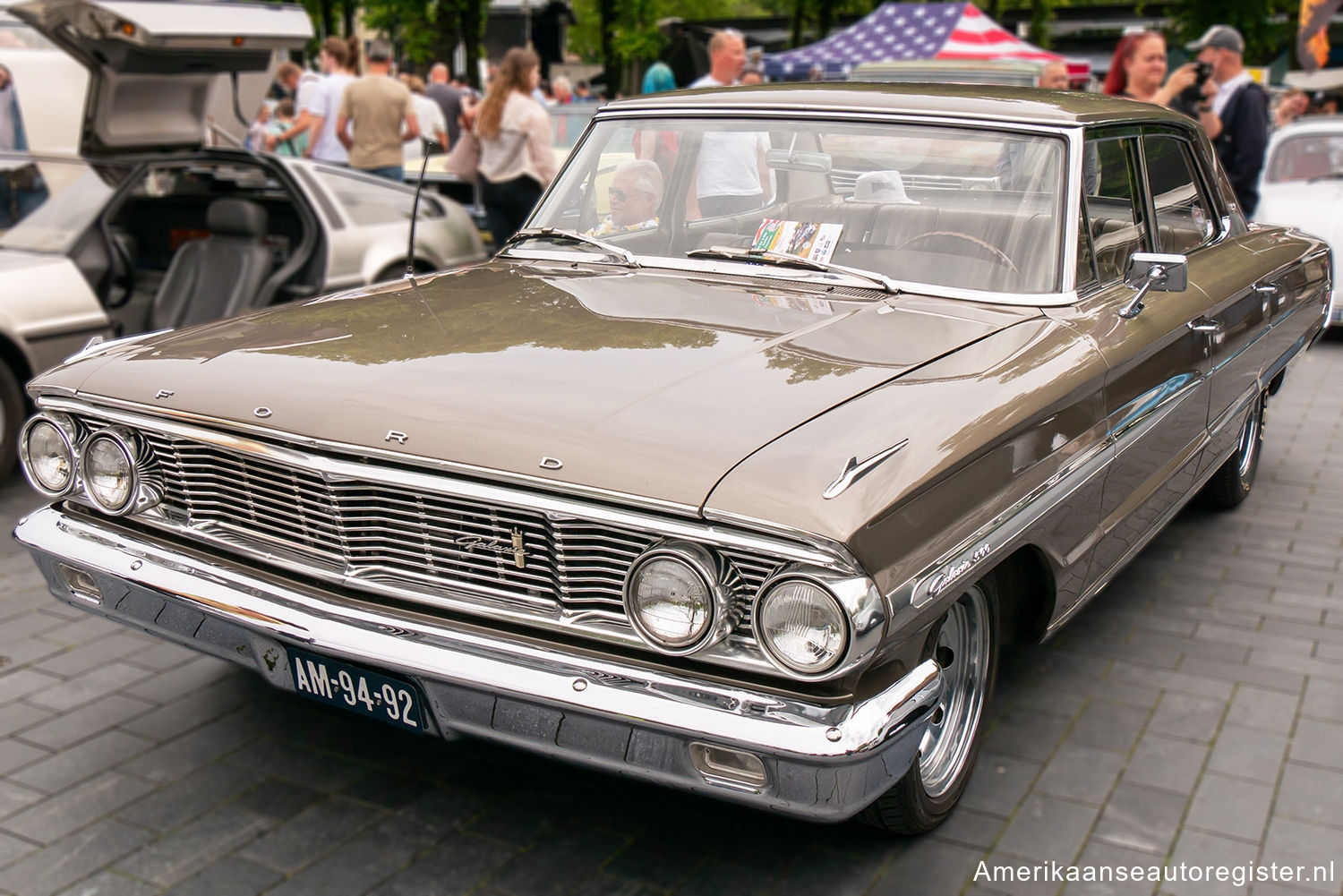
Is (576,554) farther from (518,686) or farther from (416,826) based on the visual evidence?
(416,826)

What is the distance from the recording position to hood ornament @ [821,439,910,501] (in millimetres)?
2299

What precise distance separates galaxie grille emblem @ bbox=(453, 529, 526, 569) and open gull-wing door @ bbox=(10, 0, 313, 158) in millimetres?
4483

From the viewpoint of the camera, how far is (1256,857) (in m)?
2.95

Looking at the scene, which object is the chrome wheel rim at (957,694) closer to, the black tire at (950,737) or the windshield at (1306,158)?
the black tire at (950,737)

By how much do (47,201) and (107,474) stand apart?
3.89m

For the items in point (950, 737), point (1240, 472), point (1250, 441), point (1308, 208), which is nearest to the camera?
point (950, 737)

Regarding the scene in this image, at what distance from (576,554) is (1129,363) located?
5.70 ft

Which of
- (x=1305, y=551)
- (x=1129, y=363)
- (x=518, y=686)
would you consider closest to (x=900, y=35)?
(x=1305, y=551)

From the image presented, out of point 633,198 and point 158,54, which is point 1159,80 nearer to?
point 633,198

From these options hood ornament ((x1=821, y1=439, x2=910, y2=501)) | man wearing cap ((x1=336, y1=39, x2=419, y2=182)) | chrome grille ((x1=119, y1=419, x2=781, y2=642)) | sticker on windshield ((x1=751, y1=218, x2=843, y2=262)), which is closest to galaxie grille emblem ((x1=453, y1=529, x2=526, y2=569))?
chrome grille ((x1=119, y1=419, x2=781, y2=642))

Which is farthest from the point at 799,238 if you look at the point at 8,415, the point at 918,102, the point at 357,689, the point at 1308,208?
the point at 1308,208

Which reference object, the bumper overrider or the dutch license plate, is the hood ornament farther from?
the dutch license plate

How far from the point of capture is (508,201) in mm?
8711

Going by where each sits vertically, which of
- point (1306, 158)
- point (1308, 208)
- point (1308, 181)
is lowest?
point (1308, 208)
